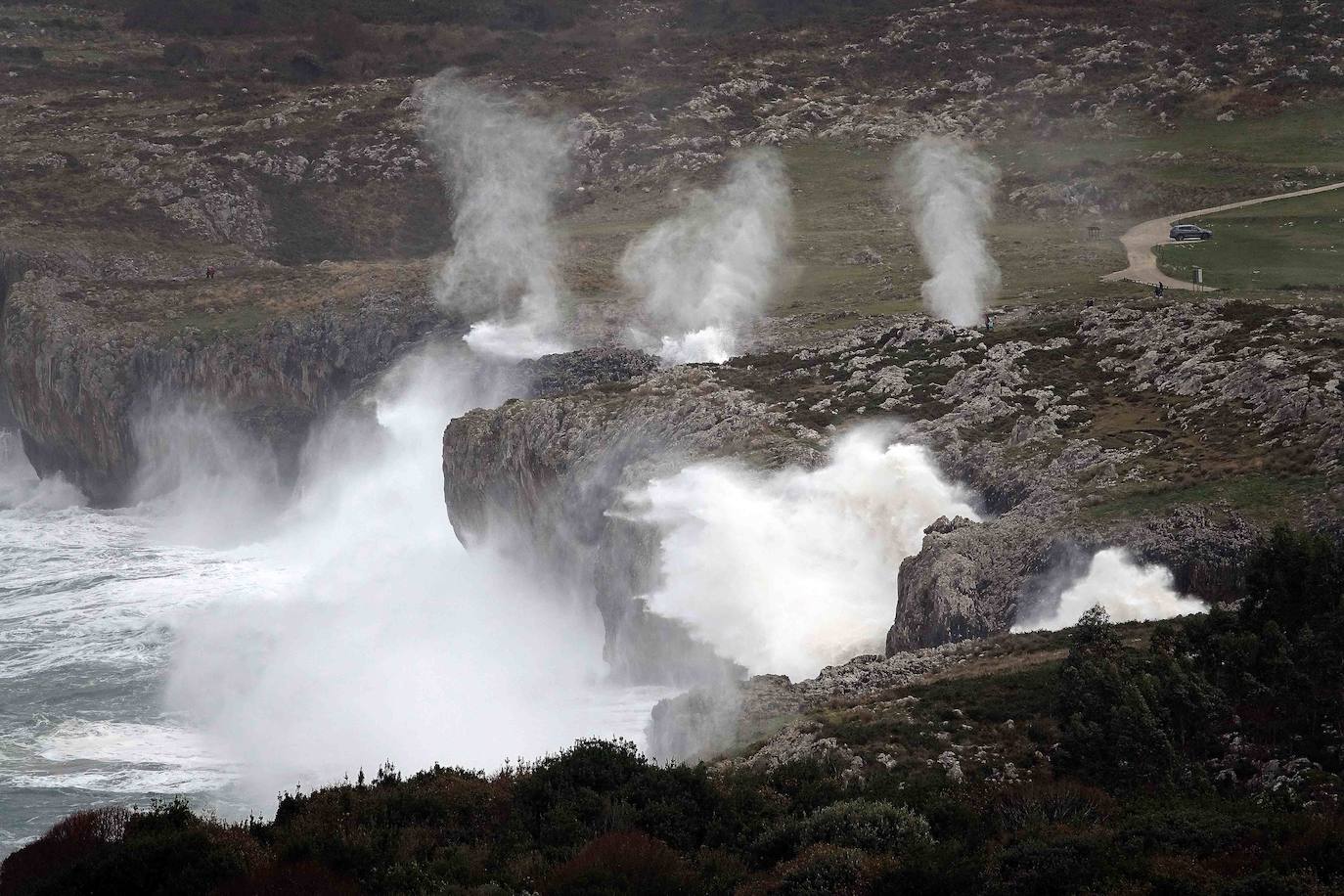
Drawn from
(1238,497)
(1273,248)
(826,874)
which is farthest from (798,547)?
(1273,248)

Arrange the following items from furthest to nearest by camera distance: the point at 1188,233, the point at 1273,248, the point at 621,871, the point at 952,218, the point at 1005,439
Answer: the point at 952,218 < the point at 1188,233 < the point at 1273,248 < the point at 1005,439 < the point at 621,871

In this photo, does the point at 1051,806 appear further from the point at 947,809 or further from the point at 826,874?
the point at 826,874

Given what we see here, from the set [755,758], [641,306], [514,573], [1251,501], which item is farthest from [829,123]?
[755,758]

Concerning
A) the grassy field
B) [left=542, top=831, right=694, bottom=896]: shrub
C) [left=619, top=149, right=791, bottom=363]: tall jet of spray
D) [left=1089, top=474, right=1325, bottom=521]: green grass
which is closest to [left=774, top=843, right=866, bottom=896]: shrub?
[left=542, top=831, right=694, bottom=896]: shrub

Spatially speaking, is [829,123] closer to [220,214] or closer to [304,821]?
[220,214]

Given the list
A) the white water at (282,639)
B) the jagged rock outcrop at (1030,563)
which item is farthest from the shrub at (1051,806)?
the white water at (282,639)

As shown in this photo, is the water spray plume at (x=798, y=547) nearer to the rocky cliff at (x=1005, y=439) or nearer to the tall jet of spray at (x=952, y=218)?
the rocky cliff at (x=1005, y=439)

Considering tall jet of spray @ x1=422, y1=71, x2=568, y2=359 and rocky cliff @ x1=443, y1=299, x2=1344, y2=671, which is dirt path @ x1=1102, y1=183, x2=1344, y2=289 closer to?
rocky cliff @ x1=443, y1=299, x2=1344, y2=671
